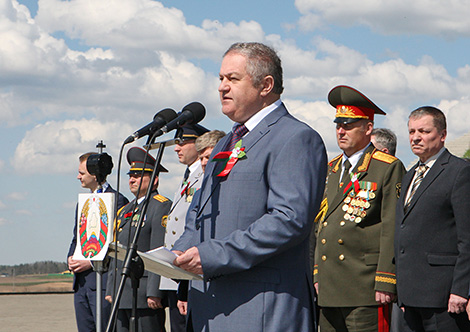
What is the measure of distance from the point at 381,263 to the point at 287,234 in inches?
66.8

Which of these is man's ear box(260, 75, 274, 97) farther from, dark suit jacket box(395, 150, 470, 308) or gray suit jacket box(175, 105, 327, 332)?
dark suit jacket box(395, 150, 470, 308)

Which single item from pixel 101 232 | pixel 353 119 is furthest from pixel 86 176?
pixel 101 232

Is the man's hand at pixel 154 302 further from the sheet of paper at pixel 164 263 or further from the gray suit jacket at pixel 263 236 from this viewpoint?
the sheet of paper at pixel 164 263

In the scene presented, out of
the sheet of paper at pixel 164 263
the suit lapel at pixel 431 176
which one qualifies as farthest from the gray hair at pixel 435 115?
the sheet of paper at pixel 164 263

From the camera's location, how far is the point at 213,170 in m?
3.05

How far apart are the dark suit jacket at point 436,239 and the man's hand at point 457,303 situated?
33mm

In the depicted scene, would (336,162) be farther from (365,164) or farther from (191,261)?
(191,261)

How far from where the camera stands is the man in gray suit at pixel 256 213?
273cm

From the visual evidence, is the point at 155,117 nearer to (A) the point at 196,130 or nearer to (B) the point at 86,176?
(A) the point at 196,130

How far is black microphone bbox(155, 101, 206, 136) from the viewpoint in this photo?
297 cm

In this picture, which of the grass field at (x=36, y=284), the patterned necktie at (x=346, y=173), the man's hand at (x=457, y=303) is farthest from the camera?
the grass field at (x=36, y=284)

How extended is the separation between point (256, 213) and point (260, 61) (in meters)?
0.64

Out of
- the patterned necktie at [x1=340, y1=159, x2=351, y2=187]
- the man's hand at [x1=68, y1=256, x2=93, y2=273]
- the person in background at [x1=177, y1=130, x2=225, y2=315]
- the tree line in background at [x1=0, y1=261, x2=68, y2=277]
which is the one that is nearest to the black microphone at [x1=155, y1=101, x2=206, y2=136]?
the patterned necktie at [x1=340, y1=159, x2=351, y2=187]

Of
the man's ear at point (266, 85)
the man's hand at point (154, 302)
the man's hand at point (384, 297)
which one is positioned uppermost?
the man's ear at point (266, 85)
